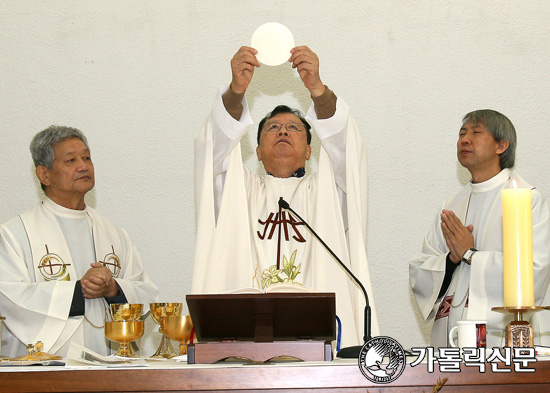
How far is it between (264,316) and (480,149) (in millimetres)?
2650

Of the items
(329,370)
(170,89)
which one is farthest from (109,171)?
(329,370)

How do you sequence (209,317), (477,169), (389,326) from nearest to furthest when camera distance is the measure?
(209,317) < (477,169) < (389,326)

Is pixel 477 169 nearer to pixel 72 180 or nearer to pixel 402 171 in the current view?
pixel 402 171

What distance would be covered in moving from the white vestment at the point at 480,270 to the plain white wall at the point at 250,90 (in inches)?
52.7

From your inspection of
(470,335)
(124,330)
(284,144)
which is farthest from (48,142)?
(470,335)

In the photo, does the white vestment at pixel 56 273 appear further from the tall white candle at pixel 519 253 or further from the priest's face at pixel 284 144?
the tall white candle at pixel 519 253

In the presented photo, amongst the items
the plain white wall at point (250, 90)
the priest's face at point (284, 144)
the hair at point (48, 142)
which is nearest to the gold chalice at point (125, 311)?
the priest's face at point (284, 144)

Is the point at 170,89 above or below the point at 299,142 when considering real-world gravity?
above

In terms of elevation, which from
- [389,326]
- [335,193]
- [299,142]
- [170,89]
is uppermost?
[170,89]

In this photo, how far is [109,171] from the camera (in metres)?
6.89

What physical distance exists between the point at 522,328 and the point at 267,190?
2.46 metres

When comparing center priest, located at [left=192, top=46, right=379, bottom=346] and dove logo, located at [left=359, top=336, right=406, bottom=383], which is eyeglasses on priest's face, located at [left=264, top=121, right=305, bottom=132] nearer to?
center priest, located at [left=192, top=46, right=379, bottom=346]

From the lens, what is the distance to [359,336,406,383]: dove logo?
262cm

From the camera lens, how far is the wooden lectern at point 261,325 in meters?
3.00
